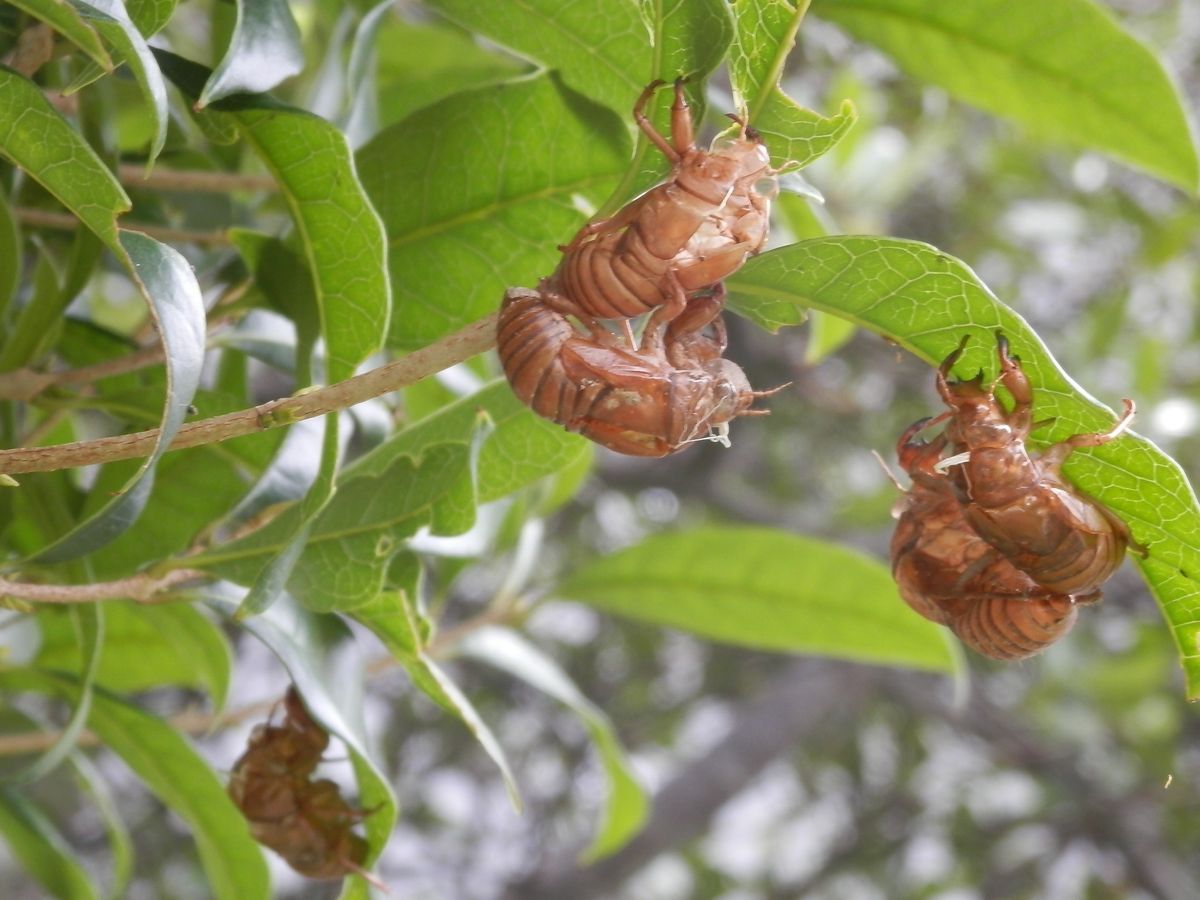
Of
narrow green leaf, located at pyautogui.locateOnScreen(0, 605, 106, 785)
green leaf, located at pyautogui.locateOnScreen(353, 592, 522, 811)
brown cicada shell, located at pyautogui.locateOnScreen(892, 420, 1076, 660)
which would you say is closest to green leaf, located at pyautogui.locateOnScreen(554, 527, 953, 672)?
brown cicada shell, located at pyautogui.locateOnScreen(892, 420, 1076, 660)

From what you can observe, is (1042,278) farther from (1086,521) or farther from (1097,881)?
(1086,521)

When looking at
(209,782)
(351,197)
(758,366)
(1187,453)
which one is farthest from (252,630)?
(1187,453)

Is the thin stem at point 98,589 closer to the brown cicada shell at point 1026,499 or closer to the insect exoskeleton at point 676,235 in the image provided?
the insect exoskeleton at point 676,235

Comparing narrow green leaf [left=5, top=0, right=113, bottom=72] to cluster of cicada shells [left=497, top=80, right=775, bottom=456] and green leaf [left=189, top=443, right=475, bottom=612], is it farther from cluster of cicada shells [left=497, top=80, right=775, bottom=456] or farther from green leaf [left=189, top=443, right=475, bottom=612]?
green leaf [left=189, top=443, right=475, bottom=612]

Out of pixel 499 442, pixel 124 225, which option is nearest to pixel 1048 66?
pixel 499 442

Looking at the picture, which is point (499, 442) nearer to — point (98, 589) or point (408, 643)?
point (408, 643)
